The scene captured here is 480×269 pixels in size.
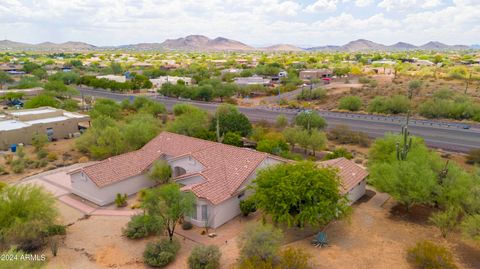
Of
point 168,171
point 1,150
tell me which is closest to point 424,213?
point 168,171

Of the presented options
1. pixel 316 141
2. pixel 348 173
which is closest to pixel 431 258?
pixel 348 173

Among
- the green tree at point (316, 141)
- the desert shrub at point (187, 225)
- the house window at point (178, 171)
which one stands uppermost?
the green tree at point (316, 141)

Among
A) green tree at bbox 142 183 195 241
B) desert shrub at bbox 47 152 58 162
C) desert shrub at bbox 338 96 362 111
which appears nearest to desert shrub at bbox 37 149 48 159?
desert shrub at bbox 47 152 58 162

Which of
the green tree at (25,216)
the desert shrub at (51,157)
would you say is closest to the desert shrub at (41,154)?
the desert shrub at (51,157)

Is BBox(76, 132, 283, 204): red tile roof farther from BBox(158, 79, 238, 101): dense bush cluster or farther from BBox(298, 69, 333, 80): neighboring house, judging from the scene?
BBox(298, 69, 333, 80): neighboring house

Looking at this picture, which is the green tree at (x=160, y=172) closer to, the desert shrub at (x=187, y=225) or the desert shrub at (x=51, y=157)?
the desert shrub at (x=187, y=225)

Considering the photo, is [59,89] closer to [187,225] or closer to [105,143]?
[105,143]
